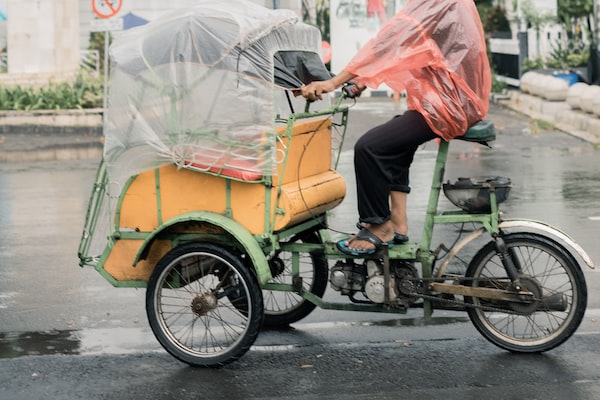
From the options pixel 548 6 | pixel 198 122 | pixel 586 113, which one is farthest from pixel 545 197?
pixel 548 6

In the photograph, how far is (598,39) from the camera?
24484 mm

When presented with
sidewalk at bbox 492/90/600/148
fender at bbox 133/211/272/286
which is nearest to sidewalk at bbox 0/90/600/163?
sidewalk at bbox 492/90/600/148

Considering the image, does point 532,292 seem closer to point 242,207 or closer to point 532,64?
point 242,207

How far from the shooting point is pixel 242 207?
6258 mm

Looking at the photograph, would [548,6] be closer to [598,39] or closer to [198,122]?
[598,39]

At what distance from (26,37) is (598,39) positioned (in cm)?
1305

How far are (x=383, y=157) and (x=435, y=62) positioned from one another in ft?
1.87

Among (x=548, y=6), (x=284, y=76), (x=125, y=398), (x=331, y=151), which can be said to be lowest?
(x=125, y=398)

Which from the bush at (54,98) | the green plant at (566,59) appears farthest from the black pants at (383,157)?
the green plant at (566,59)

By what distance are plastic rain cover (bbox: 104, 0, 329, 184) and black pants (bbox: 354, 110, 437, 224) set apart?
49 cm

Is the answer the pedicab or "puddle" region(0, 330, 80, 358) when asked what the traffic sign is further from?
the pedicab

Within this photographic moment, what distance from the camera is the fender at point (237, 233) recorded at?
20.0 feet

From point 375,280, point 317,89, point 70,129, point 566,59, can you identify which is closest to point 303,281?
point 375,280

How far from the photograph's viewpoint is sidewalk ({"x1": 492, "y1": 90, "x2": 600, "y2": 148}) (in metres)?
18.8
